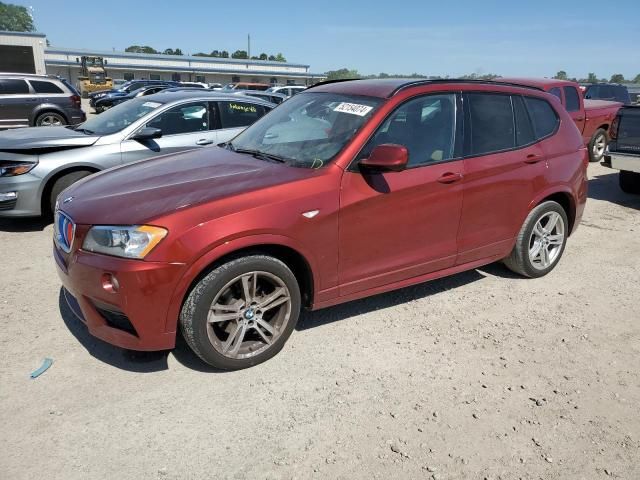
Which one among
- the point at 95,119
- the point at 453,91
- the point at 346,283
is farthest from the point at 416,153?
the point at 95,119

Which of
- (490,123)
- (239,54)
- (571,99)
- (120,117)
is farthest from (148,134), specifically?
(239,54)

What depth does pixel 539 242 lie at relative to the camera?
4.80 m

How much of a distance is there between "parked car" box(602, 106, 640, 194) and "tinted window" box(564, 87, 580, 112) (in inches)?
90.5

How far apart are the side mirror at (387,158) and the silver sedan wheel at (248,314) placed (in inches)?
39.0

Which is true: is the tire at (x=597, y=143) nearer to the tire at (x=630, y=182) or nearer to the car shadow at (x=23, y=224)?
the tire at (x=630, y=182)

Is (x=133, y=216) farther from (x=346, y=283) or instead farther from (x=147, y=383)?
(x=346, y=283)

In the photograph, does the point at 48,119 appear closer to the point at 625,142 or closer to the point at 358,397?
the point at 625,142

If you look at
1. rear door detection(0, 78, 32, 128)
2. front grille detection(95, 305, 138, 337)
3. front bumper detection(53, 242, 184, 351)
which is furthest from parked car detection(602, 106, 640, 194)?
rear door detection(0, 78, 32, 128)

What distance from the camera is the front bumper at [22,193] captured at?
5.70 metres

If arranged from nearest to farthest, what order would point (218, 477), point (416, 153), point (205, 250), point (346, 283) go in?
point (218, 477) → point (205, 250) → point (346, 283) → point (416, 153)

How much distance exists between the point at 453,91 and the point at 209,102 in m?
3.84

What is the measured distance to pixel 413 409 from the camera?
296 centimetres

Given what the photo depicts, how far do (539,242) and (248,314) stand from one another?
3039 mm

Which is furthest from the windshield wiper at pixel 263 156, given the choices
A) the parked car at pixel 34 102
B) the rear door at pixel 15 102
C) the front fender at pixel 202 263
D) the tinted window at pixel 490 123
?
the rear door at pixel 15 102
